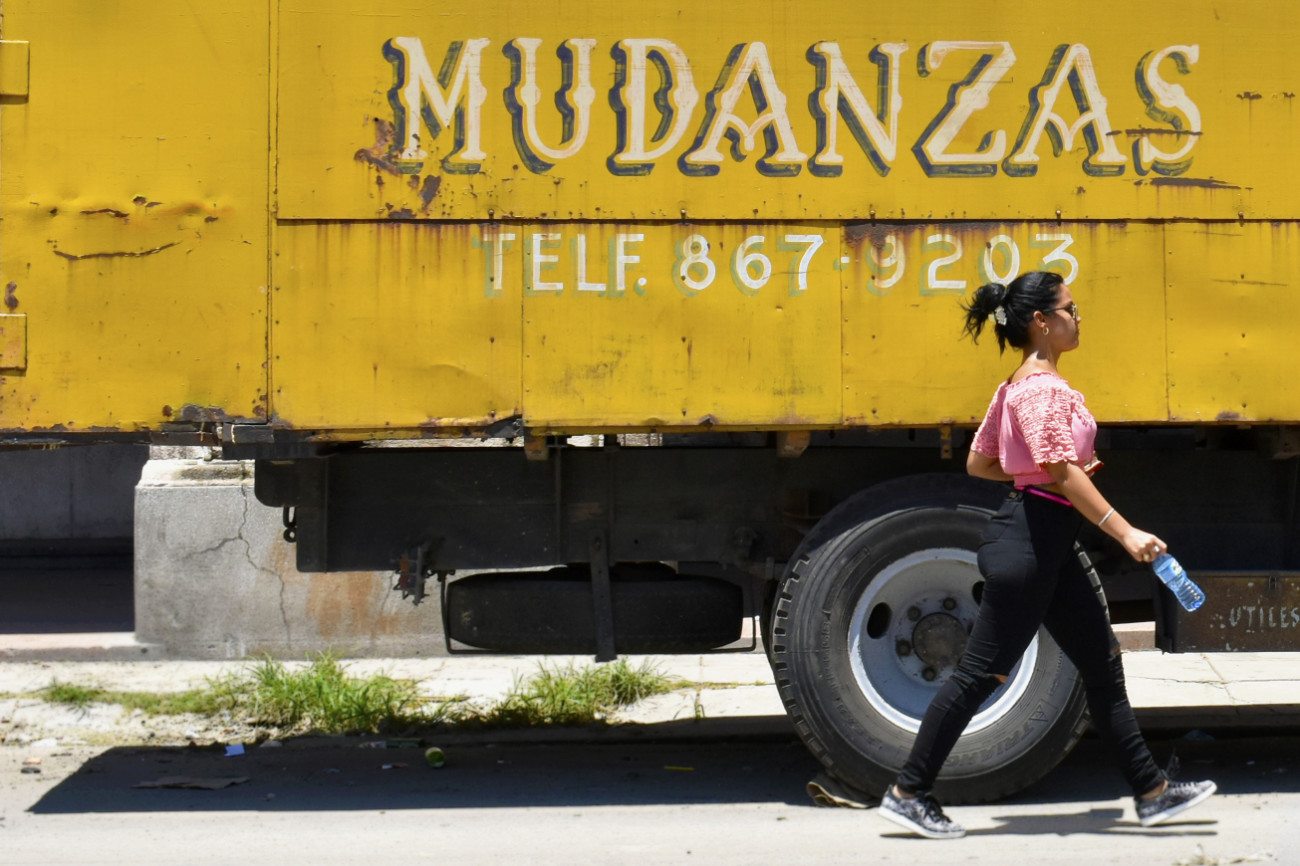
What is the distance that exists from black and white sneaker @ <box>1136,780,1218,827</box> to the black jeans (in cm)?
5

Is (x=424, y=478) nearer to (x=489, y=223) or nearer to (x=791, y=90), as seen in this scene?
(x=489, y=223)

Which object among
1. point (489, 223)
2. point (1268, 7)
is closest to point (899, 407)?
point (489, 223)

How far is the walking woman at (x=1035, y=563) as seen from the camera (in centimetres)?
423

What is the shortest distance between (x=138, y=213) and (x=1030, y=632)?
327cm

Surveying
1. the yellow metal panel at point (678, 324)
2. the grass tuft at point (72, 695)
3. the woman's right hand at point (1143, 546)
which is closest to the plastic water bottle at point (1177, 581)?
the woman's right hand at point (1143, 546)

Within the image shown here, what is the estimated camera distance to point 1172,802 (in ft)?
14.7

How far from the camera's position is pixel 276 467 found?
5.22 metres

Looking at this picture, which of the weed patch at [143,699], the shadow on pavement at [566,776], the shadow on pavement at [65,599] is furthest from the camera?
the shadow on pavement at [65,599]

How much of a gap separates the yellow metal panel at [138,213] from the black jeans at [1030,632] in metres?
2.50

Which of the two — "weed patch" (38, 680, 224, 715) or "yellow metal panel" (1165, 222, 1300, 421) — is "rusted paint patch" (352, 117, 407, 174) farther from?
"weed patch" (38, 680, 224, 715)

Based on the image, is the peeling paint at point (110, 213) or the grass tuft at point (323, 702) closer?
the peeling paint at point (110, 213)

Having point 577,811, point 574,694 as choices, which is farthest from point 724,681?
point 577,811

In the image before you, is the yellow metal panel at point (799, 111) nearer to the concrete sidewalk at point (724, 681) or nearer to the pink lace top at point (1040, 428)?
the pink lace top at point (1040, 428)

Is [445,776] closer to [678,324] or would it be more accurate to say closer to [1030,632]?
[678,324]
